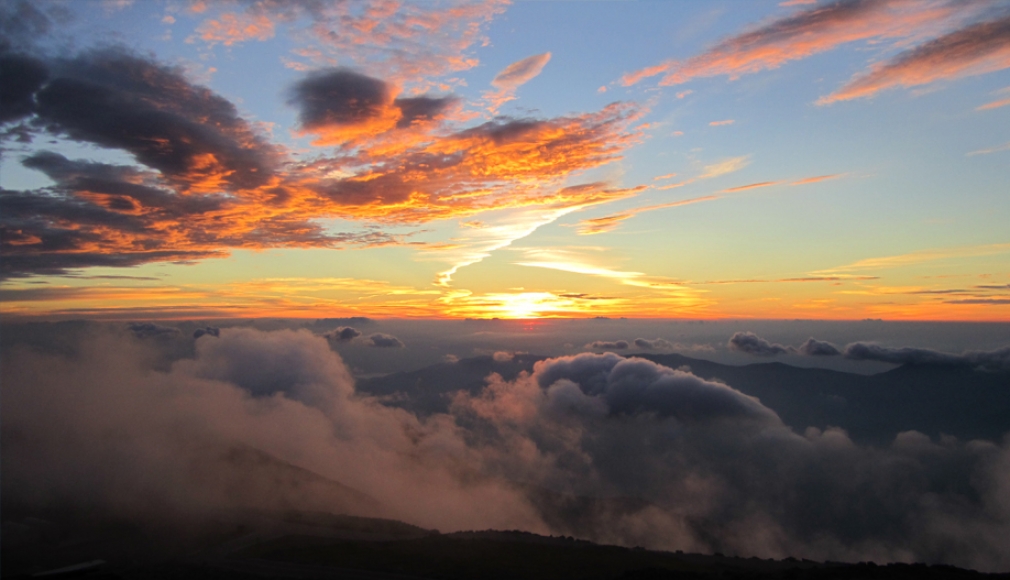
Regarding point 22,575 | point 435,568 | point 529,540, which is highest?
point 22,575

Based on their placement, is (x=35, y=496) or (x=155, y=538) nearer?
(x=155, y=538)

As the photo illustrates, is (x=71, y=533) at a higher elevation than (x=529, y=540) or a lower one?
higher

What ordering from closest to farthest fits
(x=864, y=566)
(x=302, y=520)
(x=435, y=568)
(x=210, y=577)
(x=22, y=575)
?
(x=22, y=575)
(x=210, y=577)
(x=435, y=568)
(x=864, y=566)
(x=302, y=520)

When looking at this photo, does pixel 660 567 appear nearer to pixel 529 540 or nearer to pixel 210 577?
pixel 529 540

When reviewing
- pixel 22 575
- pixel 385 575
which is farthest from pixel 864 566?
pixel 22 575

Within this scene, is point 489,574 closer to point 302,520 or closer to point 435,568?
point 435,568

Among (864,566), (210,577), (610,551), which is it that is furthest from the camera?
(610,551)

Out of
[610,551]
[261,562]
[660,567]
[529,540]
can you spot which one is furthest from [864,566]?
[261,562]
